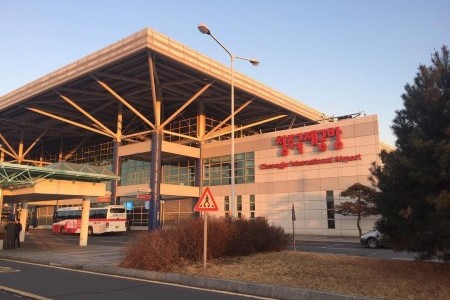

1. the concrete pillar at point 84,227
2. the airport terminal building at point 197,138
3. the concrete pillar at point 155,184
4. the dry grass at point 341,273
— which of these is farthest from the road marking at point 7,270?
the concrete pillar at point 155,184

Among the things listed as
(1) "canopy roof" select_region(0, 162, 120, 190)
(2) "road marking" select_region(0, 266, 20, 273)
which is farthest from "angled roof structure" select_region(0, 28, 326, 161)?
(2) "road marking" select_region(0, 266, 20, 273)

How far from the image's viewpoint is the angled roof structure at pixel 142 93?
36.8 metres

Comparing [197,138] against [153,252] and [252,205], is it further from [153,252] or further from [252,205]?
[153,252]

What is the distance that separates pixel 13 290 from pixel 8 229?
15173mm

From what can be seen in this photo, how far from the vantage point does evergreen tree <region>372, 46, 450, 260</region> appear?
26.6ft

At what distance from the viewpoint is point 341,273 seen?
9.77 metres

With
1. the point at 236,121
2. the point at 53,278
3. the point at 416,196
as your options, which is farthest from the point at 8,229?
the point at 236,121

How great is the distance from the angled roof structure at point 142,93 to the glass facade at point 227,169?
469 centimetres

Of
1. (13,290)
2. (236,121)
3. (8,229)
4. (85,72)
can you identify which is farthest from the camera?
(236,121)

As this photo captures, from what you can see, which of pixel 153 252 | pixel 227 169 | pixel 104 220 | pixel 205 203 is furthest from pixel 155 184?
pixel 205 203

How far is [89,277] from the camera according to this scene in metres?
12.0

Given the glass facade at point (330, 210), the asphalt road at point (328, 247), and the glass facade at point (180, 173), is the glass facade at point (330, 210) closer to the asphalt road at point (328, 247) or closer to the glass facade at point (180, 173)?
the asphalt road at point (328, 247)

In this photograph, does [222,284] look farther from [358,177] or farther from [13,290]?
[358,177]

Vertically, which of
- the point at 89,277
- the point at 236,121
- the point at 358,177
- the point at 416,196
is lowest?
the point at 89,277
